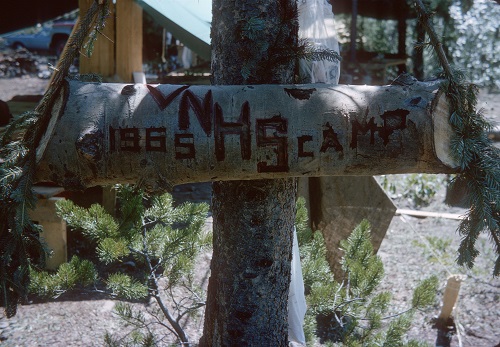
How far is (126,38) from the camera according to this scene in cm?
519

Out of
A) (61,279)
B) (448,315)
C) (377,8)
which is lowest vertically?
(448,315)

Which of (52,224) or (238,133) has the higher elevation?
(238,133)

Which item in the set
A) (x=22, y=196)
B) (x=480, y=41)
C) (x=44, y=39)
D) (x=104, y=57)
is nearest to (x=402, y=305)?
(x=22, y=196)

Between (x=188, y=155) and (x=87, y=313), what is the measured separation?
2.18 m

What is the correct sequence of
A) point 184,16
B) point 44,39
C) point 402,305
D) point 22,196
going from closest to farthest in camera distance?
1. point 22,196
2. point 402,305
3. point 184,16
4. point 44,39

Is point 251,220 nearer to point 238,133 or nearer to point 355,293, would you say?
point 238,133

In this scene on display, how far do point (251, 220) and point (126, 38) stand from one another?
12.6 ft

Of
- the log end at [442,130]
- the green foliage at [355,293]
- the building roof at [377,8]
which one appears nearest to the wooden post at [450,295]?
the green foliage at [355,293]

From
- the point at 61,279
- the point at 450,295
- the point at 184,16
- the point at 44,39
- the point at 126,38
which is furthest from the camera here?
the point at 44,39

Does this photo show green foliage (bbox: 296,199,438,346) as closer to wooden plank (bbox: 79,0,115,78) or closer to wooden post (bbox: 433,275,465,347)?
wooden post (bbox: 433,275,465,347)

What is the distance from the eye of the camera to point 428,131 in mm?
1551

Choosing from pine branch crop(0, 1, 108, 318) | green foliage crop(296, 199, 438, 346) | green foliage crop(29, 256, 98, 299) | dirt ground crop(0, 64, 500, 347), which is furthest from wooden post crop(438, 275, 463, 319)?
pine branch crop(0, 1, 108, 318)

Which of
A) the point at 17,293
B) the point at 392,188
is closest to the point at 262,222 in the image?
the point at 17,293

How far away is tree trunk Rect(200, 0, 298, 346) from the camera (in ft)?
5.98
